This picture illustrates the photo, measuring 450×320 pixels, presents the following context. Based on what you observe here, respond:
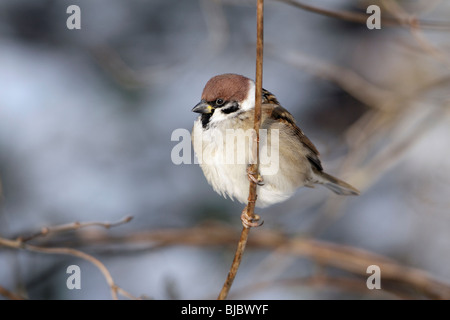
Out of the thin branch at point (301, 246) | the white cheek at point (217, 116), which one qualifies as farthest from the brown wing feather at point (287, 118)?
the thin branch at point (301, 246)

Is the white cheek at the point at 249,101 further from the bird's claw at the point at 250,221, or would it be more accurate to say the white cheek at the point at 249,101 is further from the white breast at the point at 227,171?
the bird's claw at the point at 250,221

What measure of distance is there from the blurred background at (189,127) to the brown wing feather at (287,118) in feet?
1.89

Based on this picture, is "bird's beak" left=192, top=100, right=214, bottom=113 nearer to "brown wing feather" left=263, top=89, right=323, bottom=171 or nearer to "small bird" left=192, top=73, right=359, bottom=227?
"small bird" left=192, top=73, right=359, bottom=227

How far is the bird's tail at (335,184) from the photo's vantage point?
312 centimetres

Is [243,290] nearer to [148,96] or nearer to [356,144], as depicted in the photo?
[356,144]

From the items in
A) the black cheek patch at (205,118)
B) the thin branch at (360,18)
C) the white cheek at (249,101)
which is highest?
the thin branch at (360,18)

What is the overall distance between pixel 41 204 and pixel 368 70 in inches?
127

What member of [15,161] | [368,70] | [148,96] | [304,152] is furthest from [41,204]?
[368,70]

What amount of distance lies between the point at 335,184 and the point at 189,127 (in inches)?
82.9

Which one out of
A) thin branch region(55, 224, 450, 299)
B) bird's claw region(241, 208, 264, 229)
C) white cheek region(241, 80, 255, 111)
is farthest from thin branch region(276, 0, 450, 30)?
thin branch region(55, 224, 450, 299)

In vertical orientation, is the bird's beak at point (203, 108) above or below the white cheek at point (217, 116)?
above

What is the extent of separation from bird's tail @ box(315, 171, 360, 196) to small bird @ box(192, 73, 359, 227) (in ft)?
0.91
